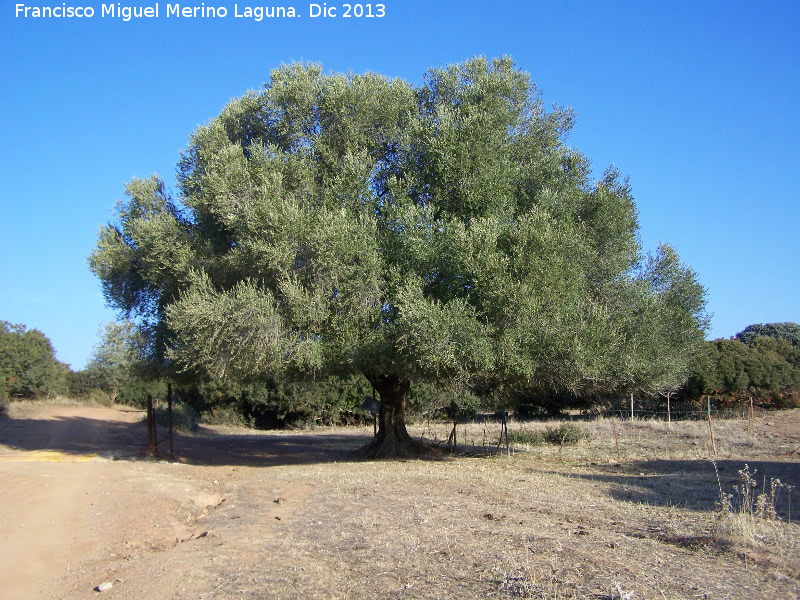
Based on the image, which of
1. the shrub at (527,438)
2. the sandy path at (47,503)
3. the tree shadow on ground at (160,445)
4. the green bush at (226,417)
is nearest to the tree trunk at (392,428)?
the tree shadow on ground at (160,445)

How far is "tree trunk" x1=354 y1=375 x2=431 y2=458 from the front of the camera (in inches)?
728

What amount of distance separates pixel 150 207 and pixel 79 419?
20.5 meters

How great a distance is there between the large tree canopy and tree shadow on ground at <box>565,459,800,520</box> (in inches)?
87.7

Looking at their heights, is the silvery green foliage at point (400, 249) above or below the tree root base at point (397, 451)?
above

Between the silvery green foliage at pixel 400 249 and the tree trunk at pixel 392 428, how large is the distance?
335 cm

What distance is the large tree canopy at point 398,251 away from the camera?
14102mm

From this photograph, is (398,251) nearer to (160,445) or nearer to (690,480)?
(690,480)

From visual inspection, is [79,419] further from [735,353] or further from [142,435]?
[735,353]

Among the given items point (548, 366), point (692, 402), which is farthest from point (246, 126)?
point (692, 402)

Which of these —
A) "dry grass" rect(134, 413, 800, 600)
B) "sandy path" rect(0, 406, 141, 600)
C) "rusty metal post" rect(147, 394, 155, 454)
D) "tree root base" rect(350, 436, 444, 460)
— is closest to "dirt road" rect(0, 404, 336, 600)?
"sandy path" rect(0, 406, 141, 600)

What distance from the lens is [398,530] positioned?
8.31 m

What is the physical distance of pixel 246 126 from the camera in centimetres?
1831

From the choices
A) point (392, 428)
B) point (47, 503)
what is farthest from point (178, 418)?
point (47, 503)

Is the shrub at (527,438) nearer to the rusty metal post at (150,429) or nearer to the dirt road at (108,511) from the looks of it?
the dirt road at (108,511)
